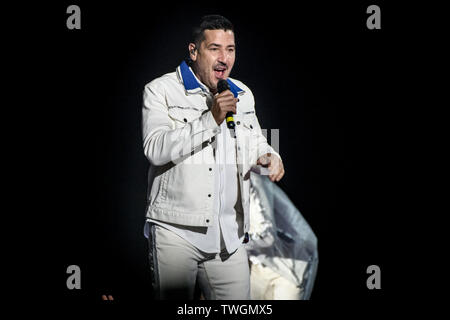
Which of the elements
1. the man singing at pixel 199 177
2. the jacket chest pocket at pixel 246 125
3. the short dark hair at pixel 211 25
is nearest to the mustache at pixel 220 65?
the man singing at pixel 199 177

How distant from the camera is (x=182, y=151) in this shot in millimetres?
1561

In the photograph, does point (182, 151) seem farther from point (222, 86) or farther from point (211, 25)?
point (211, 25)

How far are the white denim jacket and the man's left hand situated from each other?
0.07m

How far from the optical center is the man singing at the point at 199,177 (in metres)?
1.66

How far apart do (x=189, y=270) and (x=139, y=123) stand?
97cm

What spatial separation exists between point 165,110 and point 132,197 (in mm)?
802

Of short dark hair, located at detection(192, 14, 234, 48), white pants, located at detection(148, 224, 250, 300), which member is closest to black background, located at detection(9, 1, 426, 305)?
short dark hair, located at detection(192, 14, 234, 48)

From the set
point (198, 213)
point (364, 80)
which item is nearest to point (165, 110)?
point (198, 213)

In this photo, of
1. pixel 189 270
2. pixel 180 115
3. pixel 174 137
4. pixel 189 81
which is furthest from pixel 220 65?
pixel 189 270

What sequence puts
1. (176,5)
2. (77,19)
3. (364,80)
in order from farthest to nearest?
(364,80), (176,5), (77,19)

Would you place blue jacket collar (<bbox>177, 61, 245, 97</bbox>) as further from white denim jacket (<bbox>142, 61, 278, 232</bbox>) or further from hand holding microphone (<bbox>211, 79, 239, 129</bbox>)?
hand holding microphone (<bbox>211, 79, 239, 129</bbox>)

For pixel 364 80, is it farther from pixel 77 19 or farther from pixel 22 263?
pixel 22 263

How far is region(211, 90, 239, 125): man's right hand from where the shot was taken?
1.53 m

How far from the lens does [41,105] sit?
2199mm
